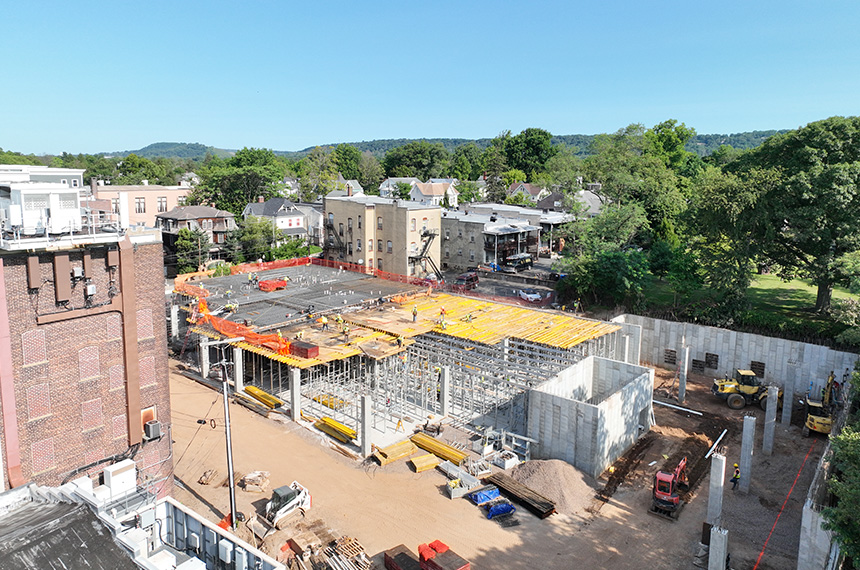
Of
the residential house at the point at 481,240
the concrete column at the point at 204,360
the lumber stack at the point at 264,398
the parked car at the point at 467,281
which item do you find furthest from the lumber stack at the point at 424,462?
the residential house at the point at 481,240

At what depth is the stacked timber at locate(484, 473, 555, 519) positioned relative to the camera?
2392 cm

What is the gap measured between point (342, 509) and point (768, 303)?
133 ft

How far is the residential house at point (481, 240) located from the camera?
71.0 metres

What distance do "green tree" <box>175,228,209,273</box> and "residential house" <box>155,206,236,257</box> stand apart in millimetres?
1328

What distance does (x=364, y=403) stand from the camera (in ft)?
91.9

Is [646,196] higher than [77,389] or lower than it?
higher

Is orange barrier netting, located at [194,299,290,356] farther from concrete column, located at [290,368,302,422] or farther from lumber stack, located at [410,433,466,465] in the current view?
lumber stack, located at [410,433,466,465]

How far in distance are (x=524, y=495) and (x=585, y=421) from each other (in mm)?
4591

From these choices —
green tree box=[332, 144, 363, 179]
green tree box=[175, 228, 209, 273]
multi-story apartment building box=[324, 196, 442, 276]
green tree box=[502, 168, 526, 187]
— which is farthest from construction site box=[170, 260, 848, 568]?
green tree box=[332, 144, 363, 179]

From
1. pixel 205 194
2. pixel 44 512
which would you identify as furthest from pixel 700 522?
pixel 205 194

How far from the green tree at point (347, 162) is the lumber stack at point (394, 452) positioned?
146 m

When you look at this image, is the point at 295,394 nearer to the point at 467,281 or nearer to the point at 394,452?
the point at 394,452

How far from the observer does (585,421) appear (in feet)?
88.8

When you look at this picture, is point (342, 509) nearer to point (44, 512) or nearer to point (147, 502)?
point (147, 502)
